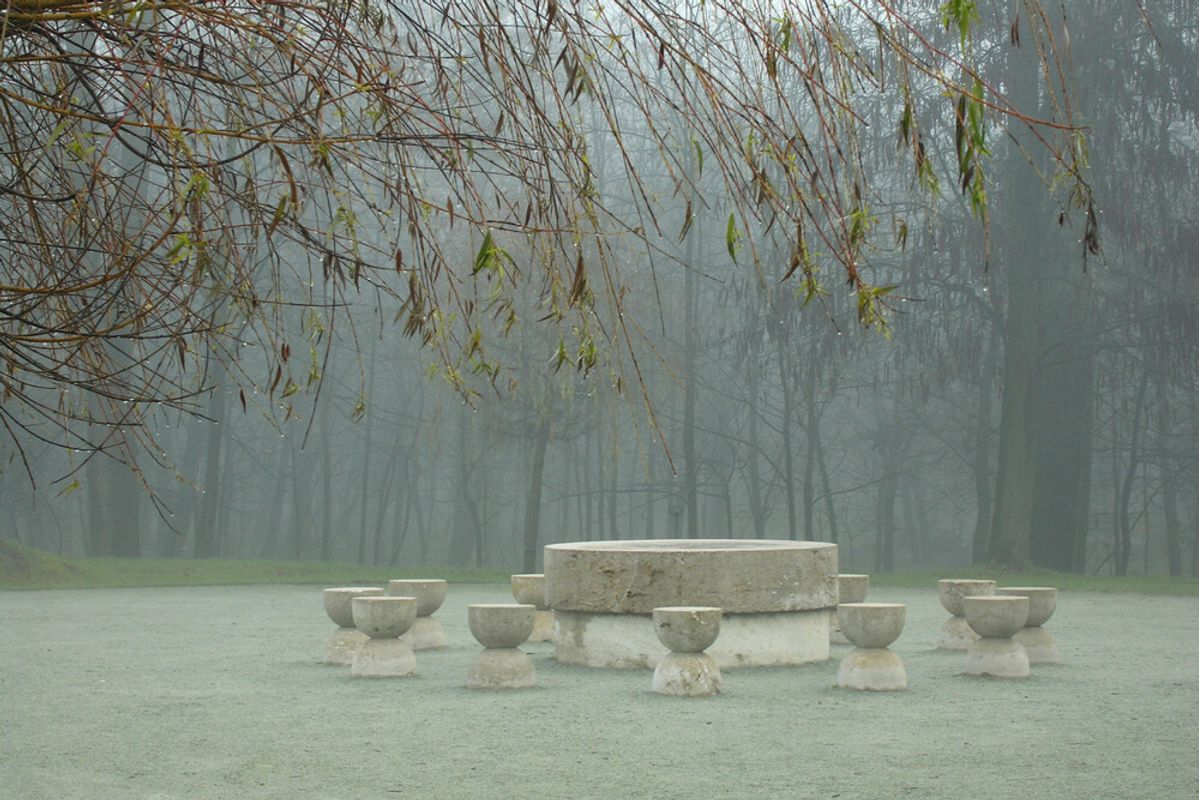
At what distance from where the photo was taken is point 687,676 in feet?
29.6

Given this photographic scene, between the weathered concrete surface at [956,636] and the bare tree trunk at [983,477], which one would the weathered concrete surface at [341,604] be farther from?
the bare tree trunk at [983,477]

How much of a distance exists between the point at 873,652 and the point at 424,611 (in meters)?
4.54

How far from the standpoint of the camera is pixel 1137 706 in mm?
8539

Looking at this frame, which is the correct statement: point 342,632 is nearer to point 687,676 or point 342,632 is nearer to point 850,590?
point 687,676

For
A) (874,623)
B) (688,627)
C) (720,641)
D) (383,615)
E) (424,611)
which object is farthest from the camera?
(424,611)

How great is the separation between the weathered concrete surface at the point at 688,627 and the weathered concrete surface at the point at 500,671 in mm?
985

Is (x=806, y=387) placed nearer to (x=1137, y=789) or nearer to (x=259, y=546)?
(x=1137, y=789)

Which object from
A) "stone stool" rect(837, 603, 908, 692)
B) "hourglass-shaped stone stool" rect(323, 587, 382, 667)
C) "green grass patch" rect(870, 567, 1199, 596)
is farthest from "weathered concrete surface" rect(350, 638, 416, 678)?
"green grass patch" rect(870, 567, 1199, 596)

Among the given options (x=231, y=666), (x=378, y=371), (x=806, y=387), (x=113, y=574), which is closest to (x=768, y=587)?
(x=231, y=666)

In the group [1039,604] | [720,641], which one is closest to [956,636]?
[1039,604]

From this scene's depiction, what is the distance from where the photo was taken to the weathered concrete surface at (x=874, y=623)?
938 cm

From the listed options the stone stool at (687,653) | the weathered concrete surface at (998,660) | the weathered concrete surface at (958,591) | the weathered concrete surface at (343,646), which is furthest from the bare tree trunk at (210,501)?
the weathered concrete surface at (998,660)

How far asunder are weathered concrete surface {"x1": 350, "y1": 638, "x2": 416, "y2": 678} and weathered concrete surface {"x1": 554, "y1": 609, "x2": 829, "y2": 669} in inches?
54.9

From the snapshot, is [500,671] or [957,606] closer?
[500,671]
